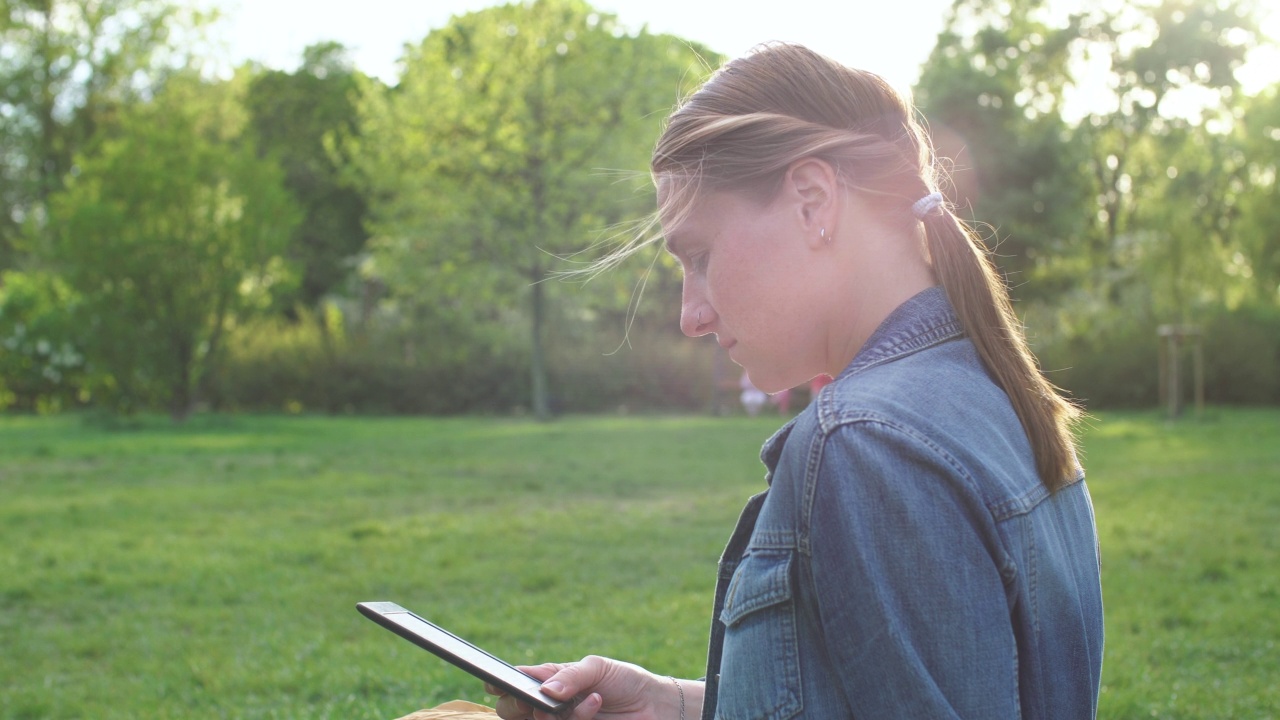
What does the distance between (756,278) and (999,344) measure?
14.1 inches

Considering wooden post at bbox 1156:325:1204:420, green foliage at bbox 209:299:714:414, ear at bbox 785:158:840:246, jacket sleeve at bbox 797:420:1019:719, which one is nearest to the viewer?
jacket sleeve at bbox 797:420:1019:719

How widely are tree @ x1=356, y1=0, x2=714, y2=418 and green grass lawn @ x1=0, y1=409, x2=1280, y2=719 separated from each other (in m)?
8.77

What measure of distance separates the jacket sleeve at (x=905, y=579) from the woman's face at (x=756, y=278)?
13.0 inches

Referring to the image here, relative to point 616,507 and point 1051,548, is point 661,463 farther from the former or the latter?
point 1051,548

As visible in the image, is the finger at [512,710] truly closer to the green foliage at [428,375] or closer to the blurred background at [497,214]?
the blurred background at [497,214]

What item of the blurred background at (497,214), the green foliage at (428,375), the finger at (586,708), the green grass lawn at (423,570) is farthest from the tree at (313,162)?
the finger at (586,708)

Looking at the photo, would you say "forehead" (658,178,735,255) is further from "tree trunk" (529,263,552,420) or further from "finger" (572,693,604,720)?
"tree trunk" (529,263,552,420)

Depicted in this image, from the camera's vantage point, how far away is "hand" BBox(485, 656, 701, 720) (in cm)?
212

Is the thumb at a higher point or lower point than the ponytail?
lower

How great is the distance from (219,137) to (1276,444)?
30.7 m

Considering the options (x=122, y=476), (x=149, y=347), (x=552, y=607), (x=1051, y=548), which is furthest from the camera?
(x=149, y=347)

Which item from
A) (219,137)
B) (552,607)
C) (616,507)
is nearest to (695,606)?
(552,607)

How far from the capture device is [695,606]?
669 centimetres

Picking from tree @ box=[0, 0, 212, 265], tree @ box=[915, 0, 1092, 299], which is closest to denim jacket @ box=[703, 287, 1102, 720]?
tree @ box=[915, 0, 1092, 299]
